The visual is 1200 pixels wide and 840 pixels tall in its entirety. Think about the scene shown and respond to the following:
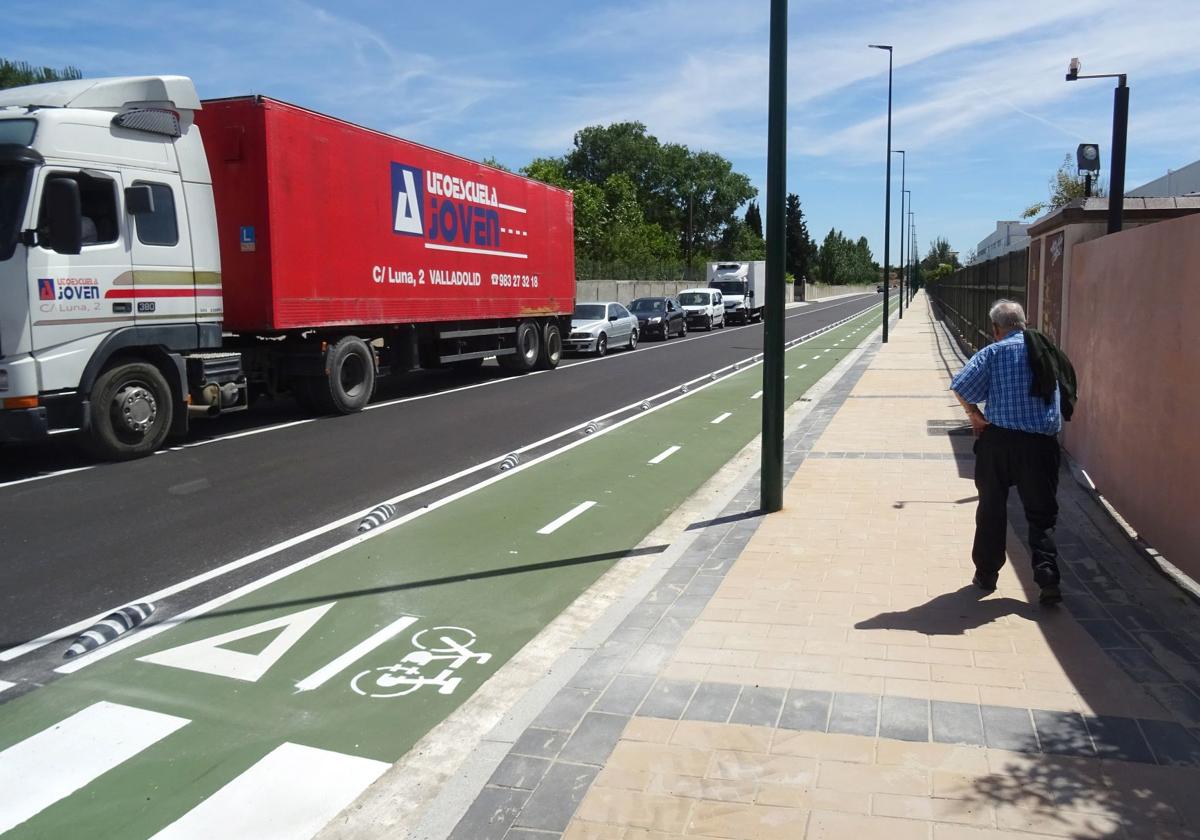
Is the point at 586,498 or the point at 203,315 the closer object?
the point at 586,498

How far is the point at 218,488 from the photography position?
9078mm

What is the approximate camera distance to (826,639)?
199 inches

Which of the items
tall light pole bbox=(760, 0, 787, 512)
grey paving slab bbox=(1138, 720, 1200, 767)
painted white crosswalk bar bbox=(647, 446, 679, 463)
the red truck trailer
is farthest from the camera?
the red truck trailer

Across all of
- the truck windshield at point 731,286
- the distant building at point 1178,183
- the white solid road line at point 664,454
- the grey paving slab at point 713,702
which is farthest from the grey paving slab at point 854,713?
the truck windshield at point 731,286

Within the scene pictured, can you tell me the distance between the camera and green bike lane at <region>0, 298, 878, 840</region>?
3734 mm

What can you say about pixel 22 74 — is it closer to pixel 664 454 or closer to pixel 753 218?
pixel 664 454

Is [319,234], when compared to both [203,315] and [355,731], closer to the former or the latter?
[203,315]

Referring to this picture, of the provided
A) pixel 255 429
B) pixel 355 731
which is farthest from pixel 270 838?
pixel 255 429

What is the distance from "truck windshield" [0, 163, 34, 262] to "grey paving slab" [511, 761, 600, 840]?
8219 millimetres

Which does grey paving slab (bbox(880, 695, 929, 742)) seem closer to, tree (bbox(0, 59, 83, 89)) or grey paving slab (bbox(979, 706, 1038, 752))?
grey paving slab (bbox(979, 706, 1038, 752))

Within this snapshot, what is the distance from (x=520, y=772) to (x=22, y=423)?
762 centimetres

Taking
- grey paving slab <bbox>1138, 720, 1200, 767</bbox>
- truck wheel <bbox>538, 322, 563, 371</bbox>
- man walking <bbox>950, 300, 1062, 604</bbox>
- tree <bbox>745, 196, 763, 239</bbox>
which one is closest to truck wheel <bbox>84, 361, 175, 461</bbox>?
man walking <bbox>950, 300, 1062, 604</bbox>

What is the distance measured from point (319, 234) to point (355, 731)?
1012 centimetres

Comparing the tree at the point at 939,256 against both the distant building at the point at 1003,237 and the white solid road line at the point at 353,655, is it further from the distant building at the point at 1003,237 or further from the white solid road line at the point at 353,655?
the white solid road line at the point at 353,655
